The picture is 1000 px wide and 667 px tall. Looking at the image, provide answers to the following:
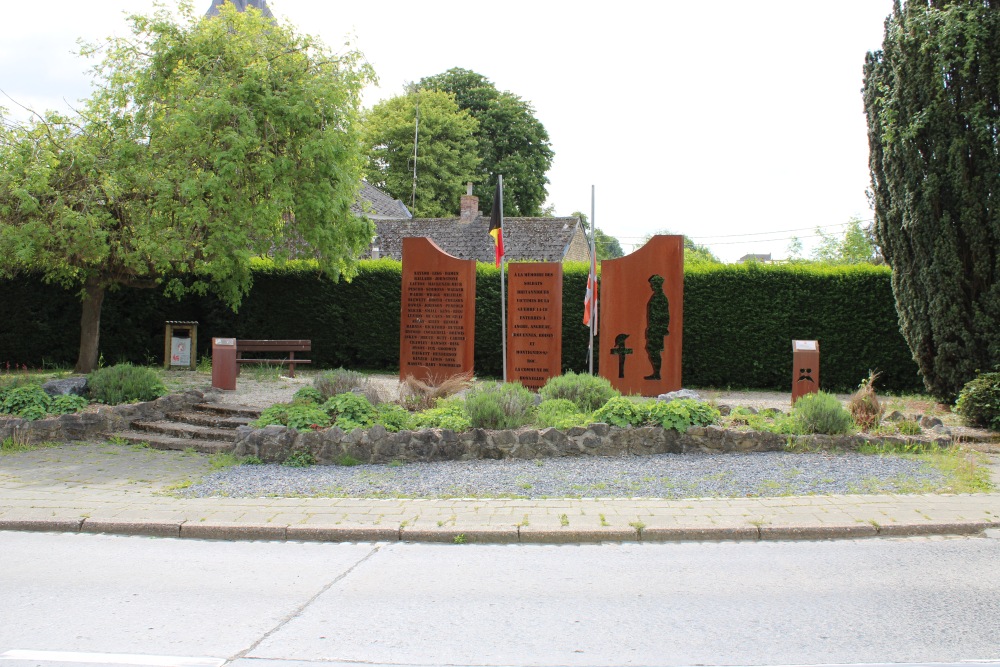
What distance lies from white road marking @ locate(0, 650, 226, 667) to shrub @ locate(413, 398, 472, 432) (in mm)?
5242

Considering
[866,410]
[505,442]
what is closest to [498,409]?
[505,442]

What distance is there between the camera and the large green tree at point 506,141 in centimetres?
4388

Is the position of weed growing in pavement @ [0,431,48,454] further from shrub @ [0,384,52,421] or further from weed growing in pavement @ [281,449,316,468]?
weed growing in pavement @ [281,449,316,468]

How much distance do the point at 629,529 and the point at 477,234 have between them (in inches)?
962

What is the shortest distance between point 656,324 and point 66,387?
9.13 meters

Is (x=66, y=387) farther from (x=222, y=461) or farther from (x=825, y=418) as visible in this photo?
(x=825, y=418)

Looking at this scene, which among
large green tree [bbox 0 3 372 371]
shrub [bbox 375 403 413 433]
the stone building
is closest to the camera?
shrub [bbox 375 403 413 433]

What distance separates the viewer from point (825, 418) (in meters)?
9.18

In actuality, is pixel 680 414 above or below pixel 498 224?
below

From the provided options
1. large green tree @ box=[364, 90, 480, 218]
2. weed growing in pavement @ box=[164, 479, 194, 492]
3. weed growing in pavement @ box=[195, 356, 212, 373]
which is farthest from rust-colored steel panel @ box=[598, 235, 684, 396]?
large green tree @ box=[364, 90, 480, 218]

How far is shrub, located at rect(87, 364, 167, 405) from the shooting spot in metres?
11.1

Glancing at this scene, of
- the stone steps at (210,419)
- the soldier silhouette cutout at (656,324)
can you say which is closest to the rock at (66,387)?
the stone steps at (210,419)

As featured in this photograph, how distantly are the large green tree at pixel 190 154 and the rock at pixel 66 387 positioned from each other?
2024 mm

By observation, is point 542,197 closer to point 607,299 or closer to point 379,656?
point 607,299
